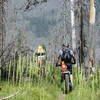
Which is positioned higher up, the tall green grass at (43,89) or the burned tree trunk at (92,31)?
the burned tree trunk at (92,31)

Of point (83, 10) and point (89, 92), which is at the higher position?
point (83, 10)

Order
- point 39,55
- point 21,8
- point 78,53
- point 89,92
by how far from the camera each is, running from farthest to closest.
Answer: point 78,53 → point 39,55 → point 21,8 → point 89,92

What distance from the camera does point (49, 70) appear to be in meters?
17.2

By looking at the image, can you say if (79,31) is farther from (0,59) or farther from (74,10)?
(0,59)

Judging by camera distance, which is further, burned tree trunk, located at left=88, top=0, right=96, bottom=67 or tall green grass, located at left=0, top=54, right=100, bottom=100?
burned tree trunk, located at left=88, top=0, right=96, bottom=67

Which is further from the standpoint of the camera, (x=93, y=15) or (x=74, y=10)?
(x=74, y=10)

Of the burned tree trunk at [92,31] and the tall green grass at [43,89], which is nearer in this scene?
the tall green grass at [43,89]

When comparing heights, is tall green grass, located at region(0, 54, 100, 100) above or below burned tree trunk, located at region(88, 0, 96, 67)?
below

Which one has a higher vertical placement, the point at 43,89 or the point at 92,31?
the point at 92,31

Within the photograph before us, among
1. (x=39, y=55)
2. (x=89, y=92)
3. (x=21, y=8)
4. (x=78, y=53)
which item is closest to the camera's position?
(x=89, y=92)

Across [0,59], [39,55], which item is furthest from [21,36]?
[0,59]

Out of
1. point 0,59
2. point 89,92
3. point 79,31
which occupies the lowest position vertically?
point 89,92

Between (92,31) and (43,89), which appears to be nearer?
(43,89)

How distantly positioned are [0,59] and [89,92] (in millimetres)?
3741
